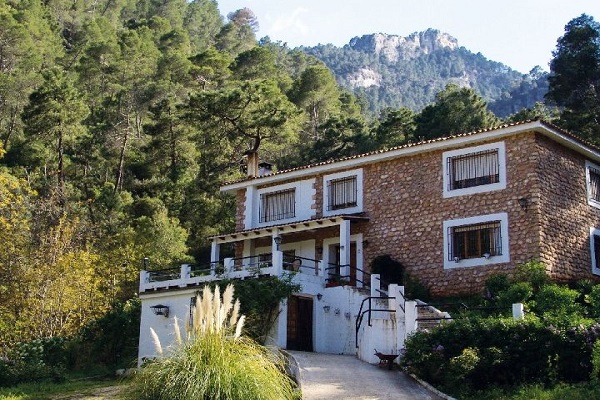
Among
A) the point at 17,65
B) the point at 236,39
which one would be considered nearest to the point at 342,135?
the point at 17,65

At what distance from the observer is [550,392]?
48.9ft

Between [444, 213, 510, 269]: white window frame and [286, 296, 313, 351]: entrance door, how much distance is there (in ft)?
14.2

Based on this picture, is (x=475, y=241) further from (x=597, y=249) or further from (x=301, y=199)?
(x=301, y=199)

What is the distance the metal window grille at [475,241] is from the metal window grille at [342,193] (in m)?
3.83

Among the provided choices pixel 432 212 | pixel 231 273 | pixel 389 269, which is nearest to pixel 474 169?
pixel 432 212

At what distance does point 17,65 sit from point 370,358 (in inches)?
1572

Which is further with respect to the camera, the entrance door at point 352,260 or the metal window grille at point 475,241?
the entrance door at point 352,260

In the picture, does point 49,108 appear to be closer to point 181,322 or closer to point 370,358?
point 181,322

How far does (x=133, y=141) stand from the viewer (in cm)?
4891

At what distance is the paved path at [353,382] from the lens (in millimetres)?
16094

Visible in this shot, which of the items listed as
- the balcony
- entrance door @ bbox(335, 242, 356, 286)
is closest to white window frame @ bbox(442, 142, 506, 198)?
entrance door @ bbox(335, 242, 356, 286)

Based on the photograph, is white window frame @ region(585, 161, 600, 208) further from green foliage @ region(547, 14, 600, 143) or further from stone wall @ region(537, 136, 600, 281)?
green foliage @ region(547, 14, 600, 143)

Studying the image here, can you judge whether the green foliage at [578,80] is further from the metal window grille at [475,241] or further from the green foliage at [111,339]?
the green foliage at [111,339]

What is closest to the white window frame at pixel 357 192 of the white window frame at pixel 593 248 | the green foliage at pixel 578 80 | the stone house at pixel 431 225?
the stone house at pixel 431 225
